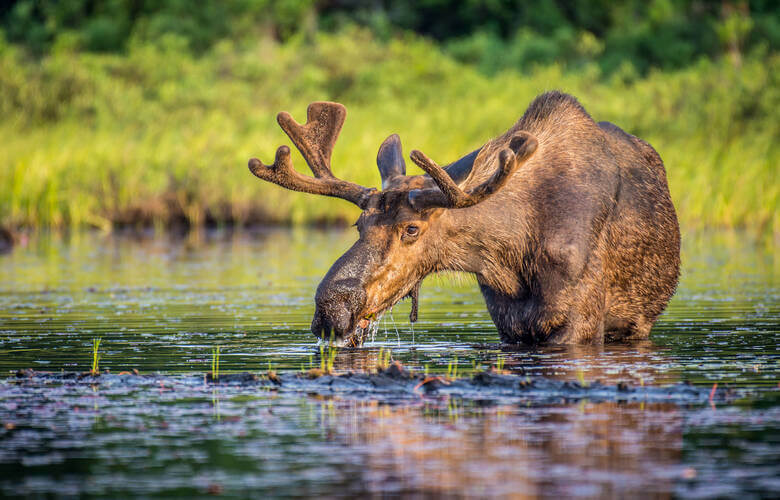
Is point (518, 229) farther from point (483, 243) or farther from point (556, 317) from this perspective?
point (556, 317)

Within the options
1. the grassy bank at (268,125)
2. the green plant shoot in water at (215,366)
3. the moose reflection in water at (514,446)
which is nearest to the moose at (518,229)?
the green plant shoot in water at (215,366)

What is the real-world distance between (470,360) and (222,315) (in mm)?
3596

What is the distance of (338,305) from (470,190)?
1.15 m

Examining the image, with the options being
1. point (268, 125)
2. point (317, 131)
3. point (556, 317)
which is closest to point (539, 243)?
point (556, 317)

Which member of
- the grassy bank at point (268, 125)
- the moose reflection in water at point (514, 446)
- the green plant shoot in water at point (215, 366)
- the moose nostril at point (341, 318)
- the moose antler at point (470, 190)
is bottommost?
the moose reflection in water at point (514, 446)

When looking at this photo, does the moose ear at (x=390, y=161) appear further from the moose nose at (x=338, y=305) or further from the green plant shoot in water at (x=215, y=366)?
the green plant shoot in water at (x=215, y=366)

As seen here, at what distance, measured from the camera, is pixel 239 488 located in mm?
5000

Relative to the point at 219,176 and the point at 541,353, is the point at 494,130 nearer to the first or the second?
the point at 219,176

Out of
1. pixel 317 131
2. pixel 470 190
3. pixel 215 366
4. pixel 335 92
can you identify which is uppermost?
pixel 335 92

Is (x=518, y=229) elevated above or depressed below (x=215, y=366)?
above

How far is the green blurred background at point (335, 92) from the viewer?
911 inches

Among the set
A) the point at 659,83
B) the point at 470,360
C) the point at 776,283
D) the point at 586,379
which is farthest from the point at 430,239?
the point at 659,83

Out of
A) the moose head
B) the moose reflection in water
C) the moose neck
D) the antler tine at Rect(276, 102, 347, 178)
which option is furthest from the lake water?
the antler tine at Rect(276, 102, 347, 178)

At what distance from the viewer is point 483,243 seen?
29.6 feet
